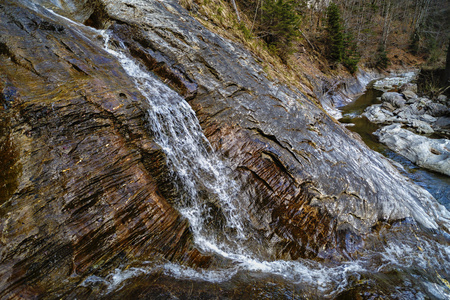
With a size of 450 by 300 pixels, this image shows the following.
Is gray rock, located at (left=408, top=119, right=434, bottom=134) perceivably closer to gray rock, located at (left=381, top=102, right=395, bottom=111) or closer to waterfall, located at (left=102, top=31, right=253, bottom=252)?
gray rock, located at (left=381, top=102, right=395, bottom=111)

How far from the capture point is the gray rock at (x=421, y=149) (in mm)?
7257

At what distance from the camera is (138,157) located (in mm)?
3592

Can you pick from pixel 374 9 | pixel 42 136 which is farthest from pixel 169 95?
pixel 374 9

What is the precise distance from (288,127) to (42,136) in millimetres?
4710

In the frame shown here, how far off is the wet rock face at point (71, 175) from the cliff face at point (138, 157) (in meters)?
0.02

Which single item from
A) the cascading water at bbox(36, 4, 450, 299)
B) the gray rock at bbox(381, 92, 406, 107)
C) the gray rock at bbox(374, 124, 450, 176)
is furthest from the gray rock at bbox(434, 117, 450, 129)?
the cascading water at bbox(36, 4, 450, 299)

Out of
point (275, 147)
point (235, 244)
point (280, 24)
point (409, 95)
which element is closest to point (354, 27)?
point (409, 95)

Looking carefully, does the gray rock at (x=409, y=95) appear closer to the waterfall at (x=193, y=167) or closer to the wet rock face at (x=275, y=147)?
the wet rock face at (x=275, y=147)

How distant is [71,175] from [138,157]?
37.4 inches

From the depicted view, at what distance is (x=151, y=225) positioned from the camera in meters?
3.35

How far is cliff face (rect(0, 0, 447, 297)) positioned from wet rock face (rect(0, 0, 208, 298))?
0.02 m

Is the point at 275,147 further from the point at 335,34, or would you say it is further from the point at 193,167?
the point at 335,34

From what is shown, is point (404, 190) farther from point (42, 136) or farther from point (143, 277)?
point (42, 136)

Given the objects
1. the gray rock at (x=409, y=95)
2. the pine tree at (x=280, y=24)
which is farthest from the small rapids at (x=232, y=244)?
the gray rock at (x=409, y=95)
